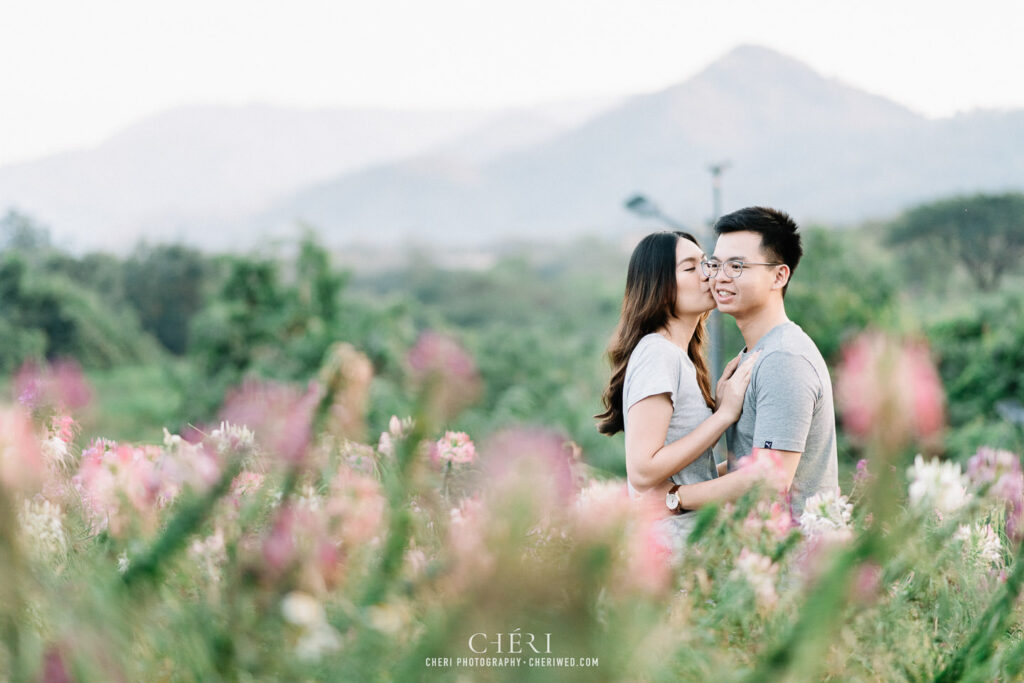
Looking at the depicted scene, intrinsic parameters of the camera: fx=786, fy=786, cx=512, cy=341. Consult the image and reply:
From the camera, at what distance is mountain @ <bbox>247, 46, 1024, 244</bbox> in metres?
117

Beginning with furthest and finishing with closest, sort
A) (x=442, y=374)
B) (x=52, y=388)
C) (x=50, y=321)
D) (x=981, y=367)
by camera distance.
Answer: (x=50, y=321) < (x=981, y=367) < (x=52, y=388) < (x=442, y=374)

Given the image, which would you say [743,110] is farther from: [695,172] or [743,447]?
[743,447]

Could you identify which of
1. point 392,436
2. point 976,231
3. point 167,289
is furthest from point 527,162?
point 392,436

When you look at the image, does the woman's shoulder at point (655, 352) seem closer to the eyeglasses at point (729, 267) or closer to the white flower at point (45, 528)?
the eyeglasses at point (729, 267)

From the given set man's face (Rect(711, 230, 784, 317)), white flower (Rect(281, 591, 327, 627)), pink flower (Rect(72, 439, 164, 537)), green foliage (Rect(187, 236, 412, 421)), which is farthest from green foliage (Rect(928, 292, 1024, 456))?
green foliage (Rect(187, 236, 412, 421))

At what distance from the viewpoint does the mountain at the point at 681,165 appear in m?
117

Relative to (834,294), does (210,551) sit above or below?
above

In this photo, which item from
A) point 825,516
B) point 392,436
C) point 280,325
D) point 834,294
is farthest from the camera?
point 280,325

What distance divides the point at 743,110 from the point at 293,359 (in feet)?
497

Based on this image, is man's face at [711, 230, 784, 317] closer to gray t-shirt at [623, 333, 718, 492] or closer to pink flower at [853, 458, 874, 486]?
gray t-shirt at [623, 333, 718, 492]

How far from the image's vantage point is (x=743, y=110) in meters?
156

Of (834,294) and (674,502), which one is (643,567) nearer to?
(674,502)

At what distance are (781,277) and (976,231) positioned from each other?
4646cm

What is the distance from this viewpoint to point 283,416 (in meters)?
1.53
